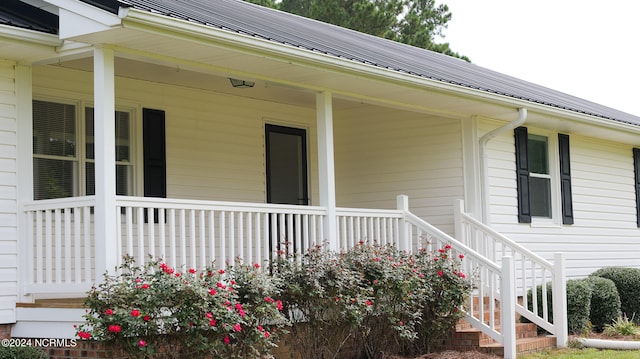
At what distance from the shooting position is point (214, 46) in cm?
864

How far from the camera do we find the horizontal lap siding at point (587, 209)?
1375cm

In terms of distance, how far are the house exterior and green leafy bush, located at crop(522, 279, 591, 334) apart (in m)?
1.23

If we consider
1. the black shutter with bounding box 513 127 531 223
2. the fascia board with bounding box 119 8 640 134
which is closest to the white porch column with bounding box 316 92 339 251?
the fascia board with bounding box 119 8 640 134

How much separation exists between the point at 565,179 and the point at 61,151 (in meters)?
8.68

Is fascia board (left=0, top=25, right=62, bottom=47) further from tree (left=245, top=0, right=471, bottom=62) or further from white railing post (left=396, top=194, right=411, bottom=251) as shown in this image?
tree (left=245, top=0, right=471, bottom=62)

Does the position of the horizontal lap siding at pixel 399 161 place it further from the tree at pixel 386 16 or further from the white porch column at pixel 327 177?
the tree at pixel 386 16

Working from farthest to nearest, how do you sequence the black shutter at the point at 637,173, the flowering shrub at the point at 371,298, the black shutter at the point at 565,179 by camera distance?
the black shutter at the point at 637,173, the black shutter at the point at 565,179, the flowering shrub at the point at 371,298

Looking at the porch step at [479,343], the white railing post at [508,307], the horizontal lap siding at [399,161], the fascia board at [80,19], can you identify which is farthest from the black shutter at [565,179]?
the fascia board at [80,19]

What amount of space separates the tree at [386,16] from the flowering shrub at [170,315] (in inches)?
946

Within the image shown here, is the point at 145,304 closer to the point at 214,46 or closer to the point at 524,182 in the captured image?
the point at 214,46

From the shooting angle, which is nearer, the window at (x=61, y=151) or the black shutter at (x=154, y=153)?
the window at (x=61, y=151)

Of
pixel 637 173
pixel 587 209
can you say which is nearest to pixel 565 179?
pixel 587 209

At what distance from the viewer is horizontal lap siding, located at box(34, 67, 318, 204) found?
1129 centimetres

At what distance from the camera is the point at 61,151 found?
10.3m
